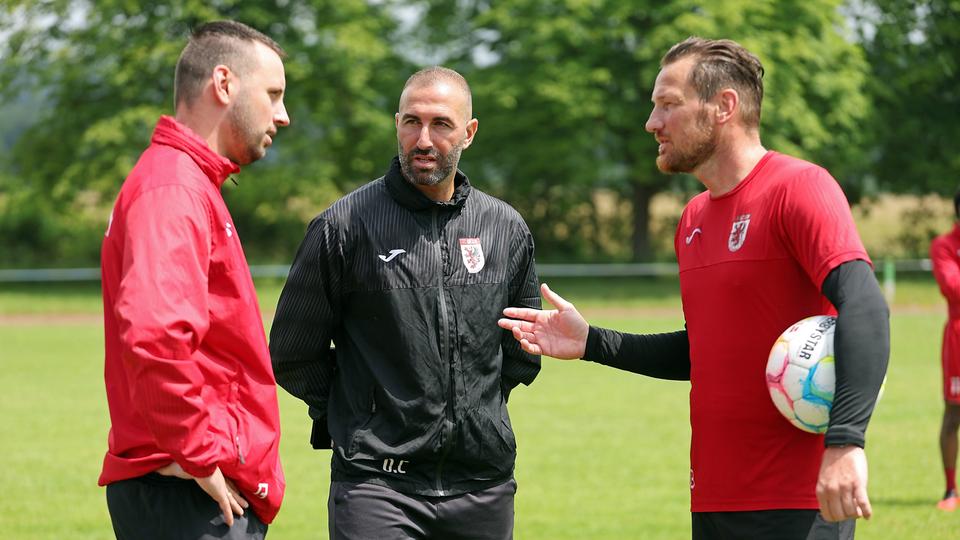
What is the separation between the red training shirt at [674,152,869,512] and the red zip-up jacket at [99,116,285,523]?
1.56m

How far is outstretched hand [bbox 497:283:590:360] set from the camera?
487 cm

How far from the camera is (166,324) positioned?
3582mm

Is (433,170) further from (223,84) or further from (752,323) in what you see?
(752,323)

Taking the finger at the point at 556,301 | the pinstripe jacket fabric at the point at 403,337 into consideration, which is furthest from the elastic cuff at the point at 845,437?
the pinstripe jacket fabric at the point at 403,337

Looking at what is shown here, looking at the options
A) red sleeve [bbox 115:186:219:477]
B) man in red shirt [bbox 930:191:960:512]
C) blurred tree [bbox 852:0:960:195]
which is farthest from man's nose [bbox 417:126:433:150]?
blurred tree [bbox 852:0:960:195]

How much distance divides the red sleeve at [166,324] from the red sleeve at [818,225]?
192cm

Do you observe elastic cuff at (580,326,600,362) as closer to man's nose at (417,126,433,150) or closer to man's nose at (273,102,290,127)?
man's nose at (417,126,433,150)

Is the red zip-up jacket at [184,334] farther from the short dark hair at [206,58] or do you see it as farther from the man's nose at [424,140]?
the man's nose at [424,140]

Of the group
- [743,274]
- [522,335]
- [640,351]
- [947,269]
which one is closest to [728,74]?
[743,274]

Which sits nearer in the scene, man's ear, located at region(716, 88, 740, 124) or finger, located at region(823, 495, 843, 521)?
finger, located at region(823, 495, 843, 521)

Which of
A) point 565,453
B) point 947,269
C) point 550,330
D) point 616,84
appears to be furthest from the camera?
point 616,84

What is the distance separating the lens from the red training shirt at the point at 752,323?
4121 millimetres

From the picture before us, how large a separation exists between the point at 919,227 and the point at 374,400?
39.6 m

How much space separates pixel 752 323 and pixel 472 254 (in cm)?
133
